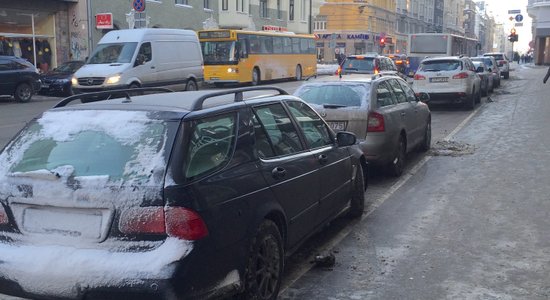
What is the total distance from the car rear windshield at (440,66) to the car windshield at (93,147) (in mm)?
15324

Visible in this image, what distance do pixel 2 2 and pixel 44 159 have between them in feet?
85.1

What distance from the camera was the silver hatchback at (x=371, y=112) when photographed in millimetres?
8289

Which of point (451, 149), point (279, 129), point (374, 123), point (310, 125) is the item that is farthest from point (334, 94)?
point (279, 129)

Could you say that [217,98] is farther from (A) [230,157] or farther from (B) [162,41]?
(B) [162,41]

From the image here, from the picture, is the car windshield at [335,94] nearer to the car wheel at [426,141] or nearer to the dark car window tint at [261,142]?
the car wheel at [426,141]

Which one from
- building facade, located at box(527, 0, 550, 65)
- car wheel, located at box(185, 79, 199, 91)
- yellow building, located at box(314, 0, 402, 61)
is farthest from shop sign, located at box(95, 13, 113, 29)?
building facade, located at box(527, 0, 550, 65)

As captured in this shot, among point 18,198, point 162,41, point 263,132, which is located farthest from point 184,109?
point 162,41

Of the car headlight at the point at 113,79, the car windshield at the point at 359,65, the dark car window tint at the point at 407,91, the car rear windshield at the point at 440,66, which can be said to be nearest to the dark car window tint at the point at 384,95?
the dark car window tint at the point at 407,91

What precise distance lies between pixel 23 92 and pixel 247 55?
1179cm

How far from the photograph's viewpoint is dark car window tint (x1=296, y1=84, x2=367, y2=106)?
8.52 metres

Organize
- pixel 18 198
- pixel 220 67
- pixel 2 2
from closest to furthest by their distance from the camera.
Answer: pixel 18 198 → pixel 2 2 → pixel 220 67

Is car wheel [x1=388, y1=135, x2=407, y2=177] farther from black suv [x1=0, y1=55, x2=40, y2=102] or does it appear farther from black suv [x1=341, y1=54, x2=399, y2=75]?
black suv [x1=0, y1=55, x2=40, y2=102]

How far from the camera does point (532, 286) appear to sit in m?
4.73

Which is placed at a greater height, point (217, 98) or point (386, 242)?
point (217, 98)
